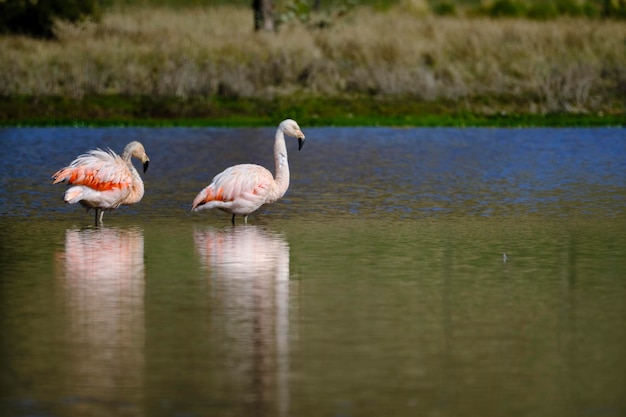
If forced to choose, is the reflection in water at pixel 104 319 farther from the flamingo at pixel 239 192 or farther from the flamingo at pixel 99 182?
the flamingo at pixel 239 192


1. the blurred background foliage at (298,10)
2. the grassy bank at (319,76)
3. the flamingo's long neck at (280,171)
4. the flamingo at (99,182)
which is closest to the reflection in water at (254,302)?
the flamingo's long neck at (280,171)

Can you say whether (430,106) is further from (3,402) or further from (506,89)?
(3,402)

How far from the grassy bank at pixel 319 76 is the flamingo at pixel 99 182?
15.7m

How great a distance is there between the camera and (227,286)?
12.5 m

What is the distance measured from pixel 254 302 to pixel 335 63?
25.9 meters

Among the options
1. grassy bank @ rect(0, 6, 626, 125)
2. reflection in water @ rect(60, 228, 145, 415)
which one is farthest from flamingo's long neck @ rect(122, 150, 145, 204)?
grassy bank @ rect(0, 6, 626, 125)

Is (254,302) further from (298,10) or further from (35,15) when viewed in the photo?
(298,10)

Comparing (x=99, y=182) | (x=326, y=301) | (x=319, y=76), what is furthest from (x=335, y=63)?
(x=326, y=301)

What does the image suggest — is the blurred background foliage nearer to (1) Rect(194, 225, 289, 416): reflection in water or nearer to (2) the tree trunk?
(2) the tree trunk

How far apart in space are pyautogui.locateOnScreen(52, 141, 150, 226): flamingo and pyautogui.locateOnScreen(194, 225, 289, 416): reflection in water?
42.7 inches

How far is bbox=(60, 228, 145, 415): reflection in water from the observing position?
8758mm

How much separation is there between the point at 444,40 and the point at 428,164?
15.7 metres

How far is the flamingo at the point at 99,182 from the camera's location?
16719 millimetres

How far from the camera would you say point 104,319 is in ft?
36.0
